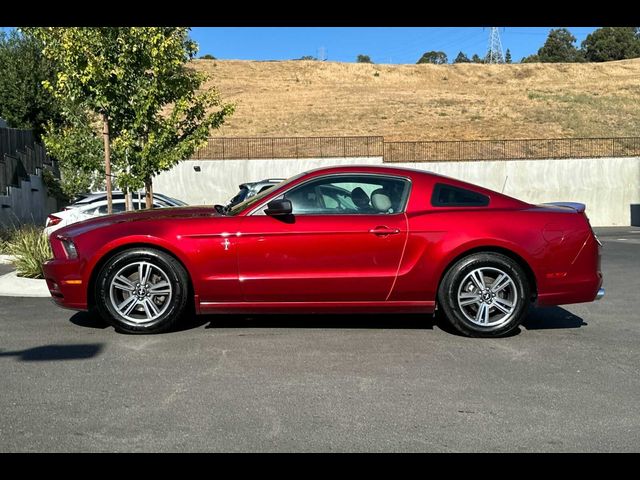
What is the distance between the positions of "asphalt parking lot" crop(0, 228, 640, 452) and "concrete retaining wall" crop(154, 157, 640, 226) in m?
25.5

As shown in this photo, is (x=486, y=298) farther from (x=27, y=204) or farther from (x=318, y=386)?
(x=27, y=204)

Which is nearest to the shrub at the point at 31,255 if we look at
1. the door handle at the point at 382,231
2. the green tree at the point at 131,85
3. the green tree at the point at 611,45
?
the green tree at the point at 131,85

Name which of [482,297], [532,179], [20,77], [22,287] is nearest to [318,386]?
[482,297]

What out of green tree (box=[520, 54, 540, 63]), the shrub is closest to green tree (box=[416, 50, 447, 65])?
green tree (box=[520, 54, 540, 63])

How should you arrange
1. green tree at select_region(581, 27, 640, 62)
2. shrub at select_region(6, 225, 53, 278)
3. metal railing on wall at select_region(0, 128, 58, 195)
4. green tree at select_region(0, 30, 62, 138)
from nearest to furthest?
shrub at select_region(6, 225, 53, 278), metal railing on wall at select_region(0, 128, 58, 195), green tree at select_region(0, 30, 62, 138), green tree at select_region(581, 27, 640, 62)

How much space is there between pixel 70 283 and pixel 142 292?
0.70 m

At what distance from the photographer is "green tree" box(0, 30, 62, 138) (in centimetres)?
2917

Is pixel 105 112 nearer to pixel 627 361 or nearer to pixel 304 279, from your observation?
pixel 304 279

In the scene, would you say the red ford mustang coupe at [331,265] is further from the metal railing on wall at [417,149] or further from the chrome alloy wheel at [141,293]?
the metal railing on wall at [417,149]

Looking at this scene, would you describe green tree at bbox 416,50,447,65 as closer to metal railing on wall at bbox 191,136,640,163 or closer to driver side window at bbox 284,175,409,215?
metal railing on wall at bbox 191,136,640,163

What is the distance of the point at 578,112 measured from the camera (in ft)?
176

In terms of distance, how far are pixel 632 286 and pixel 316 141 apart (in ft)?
97.0

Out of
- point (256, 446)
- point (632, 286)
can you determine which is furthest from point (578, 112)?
point (256, 446)

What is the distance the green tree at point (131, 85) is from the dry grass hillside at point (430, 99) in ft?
112
